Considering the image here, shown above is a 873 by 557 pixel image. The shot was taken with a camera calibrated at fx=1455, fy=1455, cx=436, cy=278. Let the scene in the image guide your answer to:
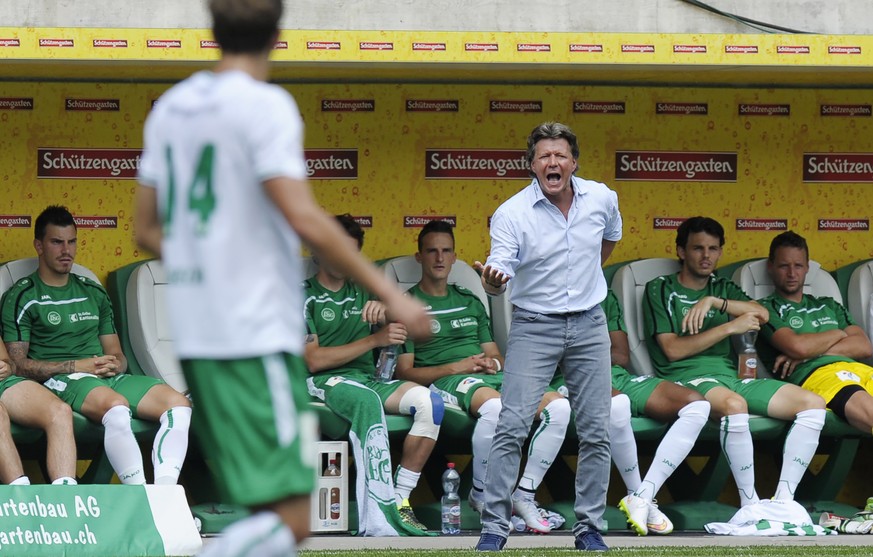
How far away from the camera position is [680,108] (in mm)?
8188

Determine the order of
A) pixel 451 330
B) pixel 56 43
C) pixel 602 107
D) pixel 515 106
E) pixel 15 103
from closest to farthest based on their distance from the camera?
1. pixel 56 43
2. pixel 451 330
3. pixel 15 103
4. pixel 515 106
5. pixel 602 107

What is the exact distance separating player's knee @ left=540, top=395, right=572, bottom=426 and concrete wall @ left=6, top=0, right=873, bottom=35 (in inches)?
67.8

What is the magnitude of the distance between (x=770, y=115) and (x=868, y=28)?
145cm

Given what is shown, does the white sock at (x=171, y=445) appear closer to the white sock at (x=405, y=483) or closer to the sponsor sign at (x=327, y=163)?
the white sock at (x=405, y=483)

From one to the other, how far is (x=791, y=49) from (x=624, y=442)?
1997mm

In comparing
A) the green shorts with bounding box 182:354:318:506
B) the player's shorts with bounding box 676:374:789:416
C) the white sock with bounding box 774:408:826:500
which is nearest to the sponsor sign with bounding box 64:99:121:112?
the player's shorts with bounding box 676:374:789:416

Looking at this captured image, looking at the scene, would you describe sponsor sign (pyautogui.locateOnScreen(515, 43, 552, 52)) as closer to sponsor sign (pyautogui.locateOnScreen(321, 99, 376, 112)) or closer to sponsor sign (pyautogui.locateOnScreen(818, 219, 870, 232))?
sponsor sign (pyautogui.locateOnScreen(321, 99, 376, 112))

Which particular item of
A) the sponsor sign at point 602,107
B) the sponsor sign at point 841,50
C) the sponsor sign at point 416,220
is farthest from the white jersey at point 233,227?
the sponsor sign at point 602,107

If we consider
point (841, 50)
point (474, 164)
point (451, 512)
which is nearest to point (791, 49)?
point (841, 50)

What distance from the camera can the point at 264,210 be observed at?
8.91 ft

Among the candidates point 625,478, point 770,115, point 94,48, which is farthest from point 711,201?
point 94,48

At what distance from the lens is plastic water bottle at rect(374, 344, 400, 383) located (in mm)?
7125

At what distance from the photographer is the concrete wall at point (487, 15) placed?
6426mm

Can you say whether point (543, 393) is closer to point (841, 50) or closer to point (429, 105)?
point (841, 50)
